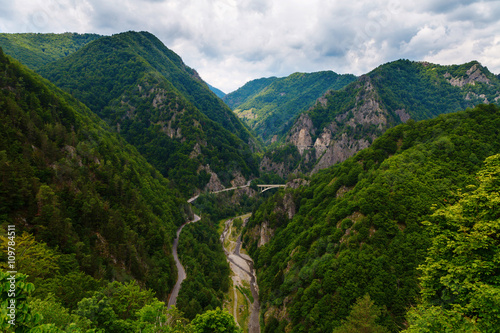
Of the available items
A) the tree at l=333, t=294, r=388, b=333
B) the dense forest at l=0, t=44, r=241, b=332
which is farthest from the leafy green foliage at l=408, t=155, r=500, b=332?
the dense forest at l=0, t=44, r=241, b=332

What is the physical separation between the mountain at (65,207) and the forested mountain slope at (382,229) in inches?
1344

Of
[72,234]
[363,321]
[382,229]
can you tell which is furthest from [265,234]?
[72,234]

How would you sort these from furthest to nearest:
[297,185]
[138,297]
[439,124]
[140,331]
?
[297,185] → [439,124] → [138,297] → [140,331]

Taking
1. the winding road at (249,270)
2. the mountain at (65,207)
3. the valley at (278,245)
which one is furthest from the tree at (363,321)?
the winding road at (249,270)

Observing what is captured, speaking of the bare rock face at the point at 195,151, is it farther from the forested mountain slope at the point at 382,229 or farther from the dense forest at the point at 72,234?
the forested mountain slope at the point at 382,229

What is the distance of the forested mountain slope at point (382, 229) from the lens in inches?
1679

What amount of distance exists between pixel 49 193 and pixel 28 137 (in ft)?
66.2

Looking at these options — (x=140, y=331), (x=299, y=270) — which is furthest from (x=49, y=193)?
(x=299, y=270)

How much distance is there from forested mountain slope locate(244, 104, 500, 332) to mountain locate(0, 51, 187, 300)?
112ft

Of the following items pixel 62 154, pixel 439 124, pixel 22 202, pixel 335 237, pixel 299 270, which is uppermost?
pixel 439 124

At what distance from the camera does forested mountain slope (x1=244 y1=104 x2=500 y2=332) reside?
140 feet

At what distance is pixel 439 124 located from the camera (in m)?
66.9

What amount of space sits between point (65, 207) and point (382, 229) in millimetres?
62688

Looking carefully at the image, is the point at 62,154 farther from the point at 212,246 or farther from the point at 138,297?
the point at 212,246
